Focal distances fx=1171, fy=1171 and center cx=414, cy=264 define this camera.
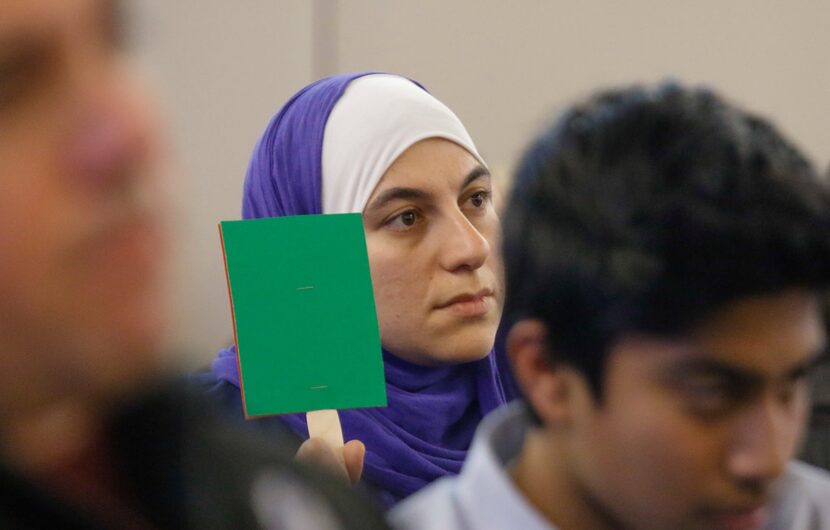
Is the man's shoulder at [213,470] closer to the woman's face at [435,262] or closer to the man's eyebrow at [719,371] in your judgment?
the man's eyebrow at [719,371]

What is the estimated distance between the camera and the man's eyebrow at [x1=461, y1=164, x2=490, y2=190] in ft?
4.94

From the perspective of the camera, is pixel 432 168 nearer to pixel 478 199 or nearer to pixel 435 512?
pixel 478 199

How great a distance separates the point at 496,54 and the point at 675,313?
2.51 meters

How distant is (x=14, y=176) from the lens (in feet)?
0.75

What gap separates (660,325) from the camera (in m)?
0.72

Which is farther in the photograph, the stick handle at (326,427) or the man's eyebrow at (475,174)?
the man's eyebrow at (475,174)

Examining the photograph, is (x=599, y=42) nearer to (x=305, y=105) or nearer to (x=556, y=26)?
(x=556, y=26)

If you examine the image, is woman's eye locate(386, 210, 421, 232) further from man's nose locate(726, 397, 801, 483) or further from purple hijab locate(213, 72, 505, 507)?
man's nose locate(726, 397, 801, 483)

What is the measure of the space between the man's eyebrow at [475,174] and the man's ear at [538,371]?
0.73 meters

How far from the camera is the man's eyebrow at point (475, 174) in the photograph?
1.50 m

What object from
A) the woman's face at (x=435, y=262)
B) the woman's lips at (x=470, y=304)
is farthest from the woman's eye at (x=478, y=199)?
the woman's lips at (x=470, y=304)

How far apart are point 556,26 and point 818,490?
8.22ft

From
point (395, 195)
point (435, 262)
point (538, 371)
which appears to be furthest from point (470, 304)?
point (538, 371)

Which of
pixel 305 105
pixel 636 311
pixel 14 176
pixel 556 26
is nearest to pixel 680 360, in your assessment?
pixel 636 311
